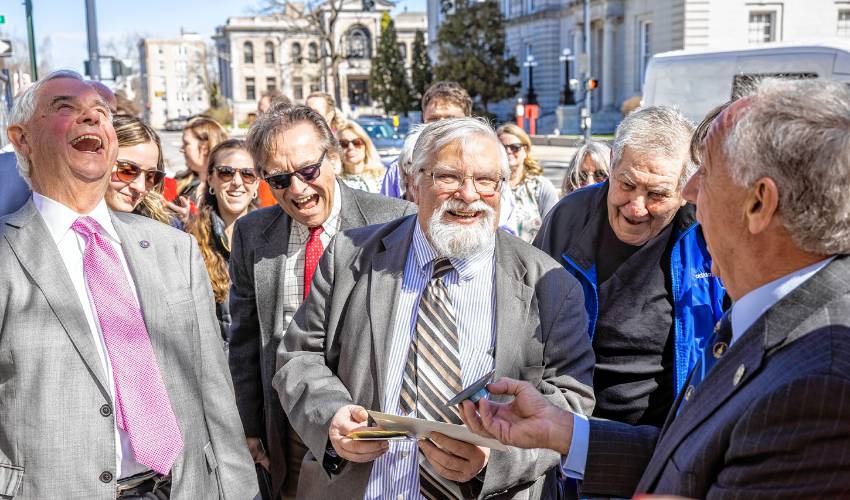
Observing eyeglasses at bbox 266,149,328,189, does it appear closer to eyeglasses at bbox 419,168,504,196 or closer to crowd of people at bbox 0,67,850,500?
crowd of people at bbox 0,67,850,500

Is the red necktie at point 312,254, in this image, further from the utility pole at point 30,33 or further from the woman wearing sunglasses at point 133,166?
the utility pole at point 30,33

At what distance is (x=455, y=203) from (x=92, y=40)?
1344 centimetres

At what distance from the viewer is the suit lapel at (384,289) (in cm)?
280

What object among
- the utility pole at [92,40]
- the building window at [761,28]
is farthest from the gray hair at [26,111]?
the building window at [761,28]

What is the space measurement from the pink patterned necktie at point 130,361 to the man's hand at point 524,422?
103 centimetres

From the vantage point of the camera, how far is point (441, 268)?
2.92 meters

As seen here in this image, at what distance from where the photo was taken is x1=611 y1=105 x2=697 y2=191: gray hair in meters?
3.30

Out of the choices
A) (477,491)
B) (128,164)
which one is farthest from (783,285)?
(128,164)

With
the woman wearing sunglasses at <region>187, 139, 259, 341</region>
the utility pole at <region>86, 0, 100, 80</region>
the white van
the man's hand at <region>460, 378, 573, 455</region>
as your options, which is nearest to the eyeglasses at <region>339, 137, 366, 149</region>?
the woman wearing sunglasses at <region>187, 139, 259, 341</region>

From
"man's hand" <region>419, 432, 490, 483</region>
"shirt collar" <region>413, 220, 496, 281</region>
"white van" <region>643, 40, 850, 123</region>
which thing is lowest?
"man's hand" <region>419, 432, 490, 483</region>

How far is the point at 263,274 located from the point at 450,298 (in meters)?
1.08

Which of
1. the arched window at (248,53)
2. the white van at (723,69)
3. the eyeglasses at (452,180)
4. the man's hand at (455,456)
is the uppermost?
the arched window at (248,53)

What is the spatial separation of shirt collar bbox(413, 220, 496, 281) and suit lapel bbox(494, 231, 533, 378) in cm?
6

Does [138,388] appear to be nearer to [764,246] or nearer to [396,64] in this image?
[764,246]
